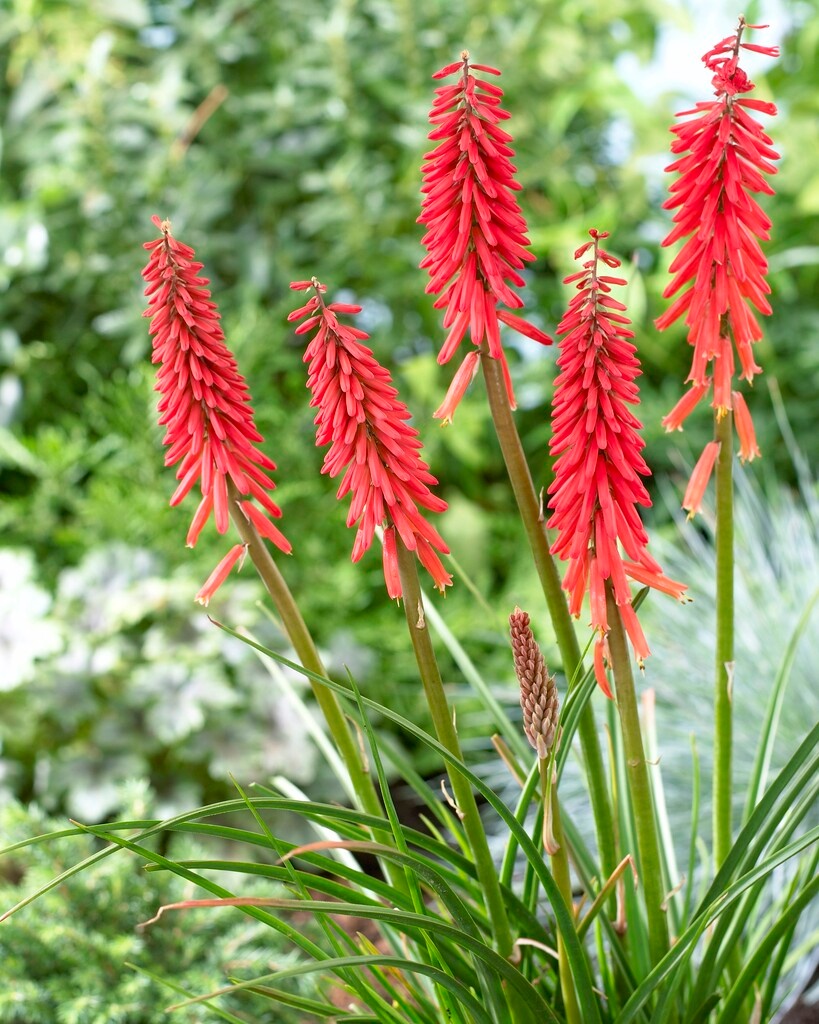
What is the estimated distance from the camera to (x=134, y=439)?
2.47 m

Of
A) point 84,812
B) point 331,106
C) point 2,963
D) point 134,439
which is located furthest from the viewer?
point 331,106

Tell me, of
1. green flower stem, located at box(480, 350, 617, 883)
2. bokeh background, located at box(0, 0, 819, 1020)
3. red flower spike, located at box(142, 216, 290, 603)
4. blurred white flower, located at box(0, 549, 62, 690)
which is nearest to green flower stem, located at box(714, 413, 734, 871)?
green flower stem, located at box(480, 350, 617, 883)

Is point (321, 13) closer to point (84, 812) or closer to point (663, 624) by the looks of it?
point (663, 624)

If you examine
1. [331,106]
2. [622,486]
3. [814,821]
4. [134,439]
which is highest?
[331,106]

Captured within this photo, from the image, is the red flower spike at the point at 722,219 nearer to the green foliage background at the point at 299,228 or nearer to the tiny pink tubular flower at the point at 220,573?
the tiny pink tubular flower at the point at 220,573

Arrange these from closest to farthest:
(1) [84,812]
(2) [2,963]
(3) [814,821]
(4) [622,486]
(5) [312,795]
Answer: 1. (4) [622,486]
2. (2) [2,963]
3. (3) [814,821]
4. (1) [84,812]
5. (5) [312,795]

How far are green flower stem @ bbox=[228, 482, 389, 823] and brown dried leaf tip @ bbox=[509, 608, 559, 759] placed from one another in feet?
0.51

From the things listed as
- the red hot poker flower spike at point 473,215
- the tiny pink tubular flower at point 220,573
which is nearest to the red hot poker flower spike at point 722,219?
the red hot poker flower spike at point 473,215

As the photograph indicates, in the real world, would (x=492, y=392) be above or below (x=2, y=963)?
above

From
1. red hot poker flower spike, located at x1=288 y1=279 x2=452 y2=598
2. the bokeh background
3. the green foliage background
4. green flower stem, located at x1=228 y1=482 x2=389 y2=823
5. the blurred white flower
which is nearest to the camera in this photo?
red hot poker flower spike, located at x1=288 y1=279 x2=452 y2=598

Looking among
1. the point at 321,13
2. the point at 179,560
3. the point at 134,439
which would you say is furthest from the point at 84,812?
the point at 321,13

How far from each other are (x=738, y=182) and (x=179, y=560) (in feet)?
6.56

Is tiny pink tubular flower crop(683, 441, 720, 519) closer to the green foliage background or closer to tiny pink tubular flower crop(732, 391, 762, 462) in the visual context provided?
tiny pink tubular flower crop(732, 391, 762, 462)

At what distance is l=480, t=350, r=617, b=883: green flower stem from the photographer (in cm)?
76
